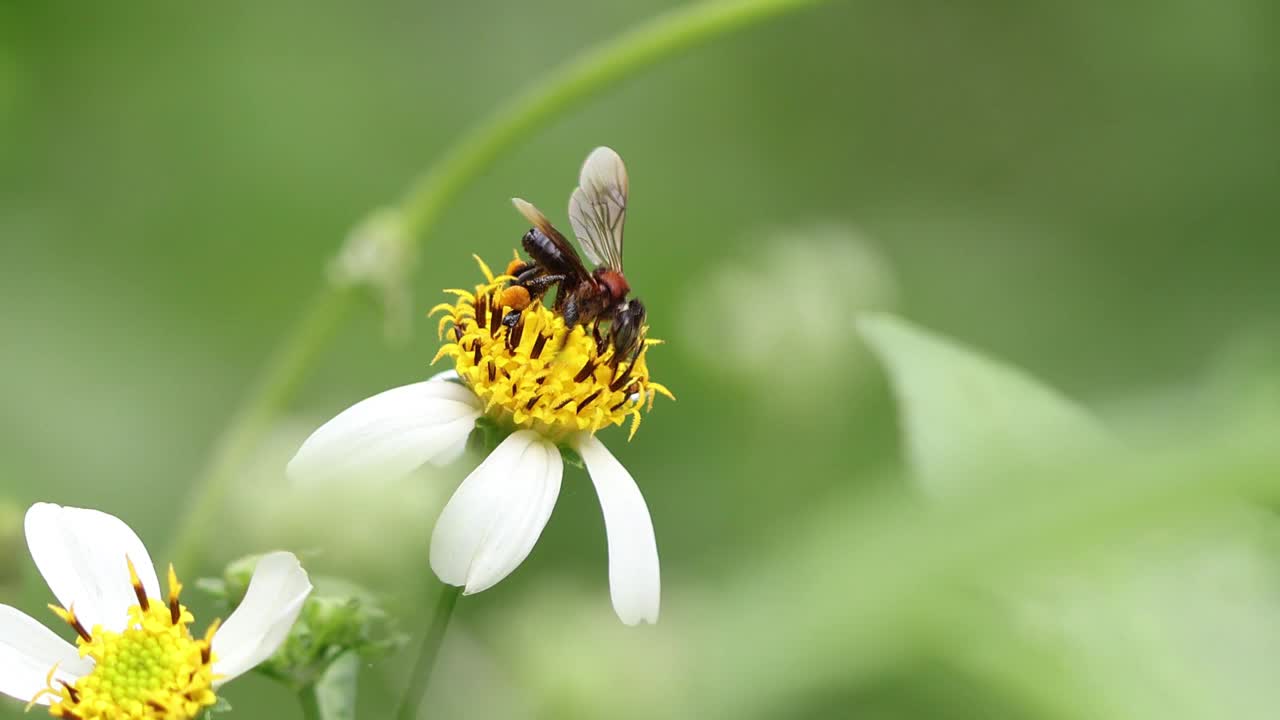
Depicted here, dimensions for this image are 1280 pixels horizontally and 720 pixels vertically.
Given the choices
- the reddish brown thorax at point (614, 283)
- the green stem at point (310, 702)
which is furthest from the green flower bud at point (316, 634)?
the reddish brown thorax at point (614, 283)

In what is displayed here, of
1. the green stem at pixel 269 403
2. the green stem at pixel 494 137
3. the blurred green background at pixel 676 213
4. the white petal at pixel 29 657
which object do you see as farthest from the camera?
the blurred green background at pixel 676 213

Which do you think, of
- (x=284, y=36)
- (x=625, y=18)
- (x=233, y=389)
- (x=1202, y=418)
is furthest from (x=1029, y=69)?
(x=1202, y=418)

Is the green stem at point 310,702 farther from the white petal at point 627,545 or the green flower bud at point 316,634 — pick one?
the white petal at point 627,545

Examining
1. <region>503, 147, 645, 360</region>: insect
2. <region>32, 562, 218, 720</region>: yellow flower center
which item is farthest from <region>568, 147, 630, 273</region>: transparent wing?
<region>32, 562, 218, 720</region>: yellow flower center

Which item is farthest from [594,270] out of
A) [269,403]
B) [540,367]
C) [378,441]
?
[269,403]

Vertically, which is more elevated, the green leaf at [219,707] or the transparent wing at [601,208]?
the transparent wing at [601,208]

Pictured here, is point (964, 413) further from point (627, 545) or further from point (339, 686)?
point (339, 686)

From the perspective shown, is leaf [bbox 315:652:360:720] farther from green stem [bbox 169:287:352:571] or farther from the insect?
green stem [bbox 169:287:352:571]

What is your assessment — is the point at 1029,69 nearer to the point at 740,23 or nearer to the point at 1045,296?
the point at 1045,296
